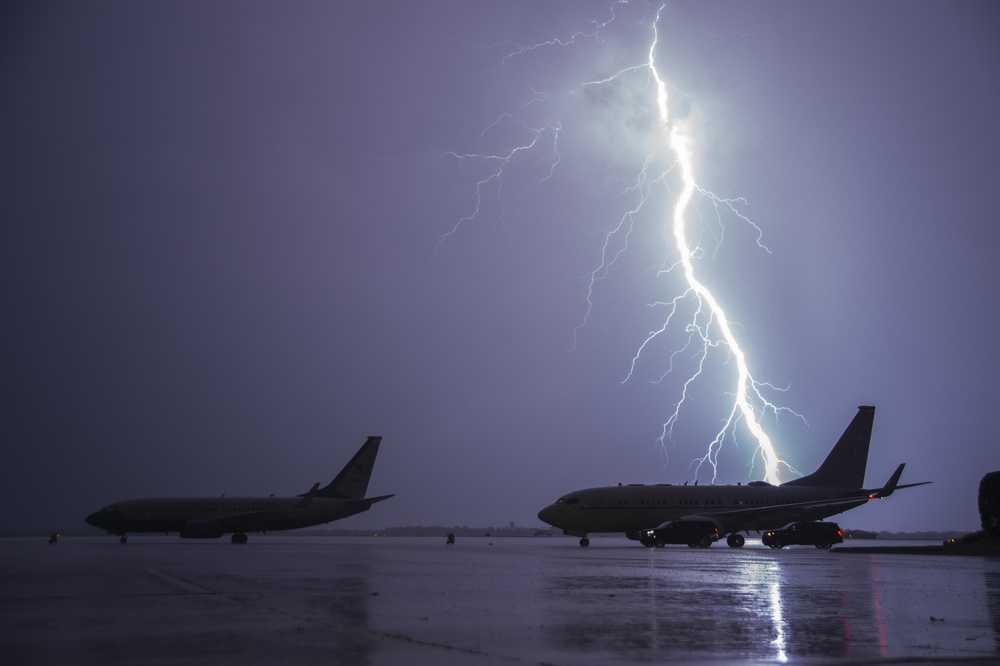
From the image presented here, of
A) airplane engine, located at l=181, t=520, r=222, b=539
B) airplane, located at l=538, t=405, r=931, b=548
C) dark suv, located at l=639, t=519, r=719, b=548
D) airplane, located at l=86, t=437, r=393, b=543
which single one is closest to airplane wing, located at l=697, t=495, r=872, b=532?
airplane, located at l=538, t=405, r=931, b=548

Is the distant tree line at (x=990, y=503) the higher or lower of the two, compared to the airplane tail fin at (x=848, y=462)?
lower

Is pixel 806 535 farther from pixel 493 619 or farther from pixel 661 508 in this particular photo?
pixel 493 619

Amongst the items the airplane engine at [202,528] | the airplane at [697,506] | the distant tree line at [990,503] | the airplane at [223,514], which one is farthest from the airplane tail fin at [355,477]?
the distant tree line at [990,503]

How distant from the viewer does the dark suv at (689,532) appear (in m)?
45.8

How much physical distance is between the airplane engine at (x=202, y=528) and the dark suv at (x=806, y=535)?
3952 cm

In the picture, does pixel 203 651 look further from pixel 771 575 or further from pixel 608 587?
pixel 771 575

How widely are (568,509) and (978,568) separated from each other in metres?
29.1

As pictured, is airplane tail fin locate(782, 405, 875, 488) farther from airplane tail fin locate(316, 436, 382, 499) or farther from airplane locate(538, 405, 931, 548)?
airplane tail fin locate(316, 436, 382, 499)

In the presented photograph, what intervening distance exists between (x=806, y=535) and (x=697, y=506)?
287 inches

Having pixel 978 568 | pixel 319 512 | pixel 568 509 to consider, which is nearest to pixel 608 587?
pixel 978 568

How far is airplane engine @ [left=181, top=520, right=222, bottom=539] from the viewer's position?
58.9 m

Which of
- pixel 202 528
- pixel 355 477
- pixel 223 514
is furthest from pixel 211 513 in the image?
pixel 355 477

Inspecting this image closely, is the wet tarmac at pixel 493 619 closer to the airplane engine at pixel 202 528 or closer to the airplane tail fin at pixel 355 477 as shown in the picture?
the airplane engine at pixel 202 528

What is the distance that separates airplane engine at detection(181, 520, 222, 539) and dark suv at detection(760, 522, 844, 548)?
3952cm
